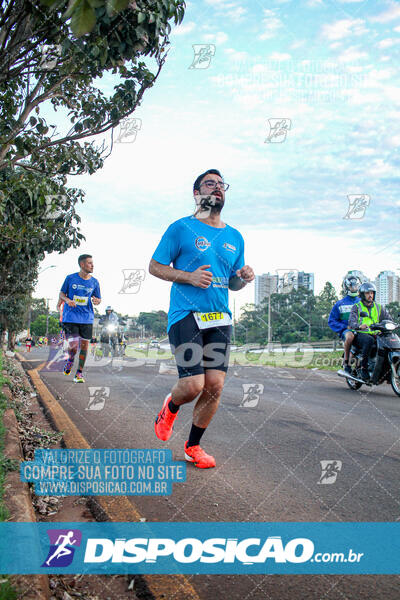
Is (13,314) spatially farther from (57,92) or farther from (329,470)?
(329,470)

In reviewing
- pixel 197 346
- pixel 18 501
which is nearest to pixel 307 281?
pixel 197 346

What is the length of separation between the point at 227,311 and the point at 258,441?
1.62 metres

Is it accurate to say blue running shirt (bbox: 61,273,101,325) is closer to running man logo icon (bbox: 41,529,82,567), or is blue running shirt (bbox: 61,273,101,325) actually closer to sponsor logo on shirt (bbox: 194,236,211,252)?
sponsor logo on shirt (bbox: 194,236,211,252)

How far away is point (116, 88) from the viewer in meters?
6.53

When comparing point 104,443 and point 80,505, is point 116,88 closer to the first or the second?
point 104,443

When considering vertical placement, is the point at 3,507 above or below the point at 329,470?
above

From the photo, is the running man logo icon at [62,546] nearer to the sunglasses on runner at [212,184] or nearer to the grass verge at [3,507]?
the grass verge at [3,507]

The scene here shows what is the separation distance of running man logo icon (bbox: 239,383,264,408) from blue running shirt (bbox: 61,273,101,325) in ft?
10.3

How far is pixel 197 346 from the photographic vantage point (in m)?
3.72

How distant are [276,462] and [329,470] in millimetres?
428

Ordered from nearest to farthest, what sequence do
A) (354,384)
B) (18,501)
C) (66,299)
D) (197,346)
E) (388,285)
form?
(18,501), (197,346), (66,299), (354,384), (388,285)

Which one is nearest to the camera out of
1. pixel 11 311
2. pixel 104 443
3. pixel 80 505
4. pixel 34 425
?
pixel 80 505

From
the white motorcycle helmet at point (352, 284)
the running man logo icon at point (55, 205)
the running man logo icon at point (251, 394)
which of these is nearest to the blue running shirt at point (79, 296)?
the running man logo icon at point (55, 205)

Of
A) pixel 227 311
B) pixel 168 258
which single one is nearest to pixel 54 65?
pixel 168 258
